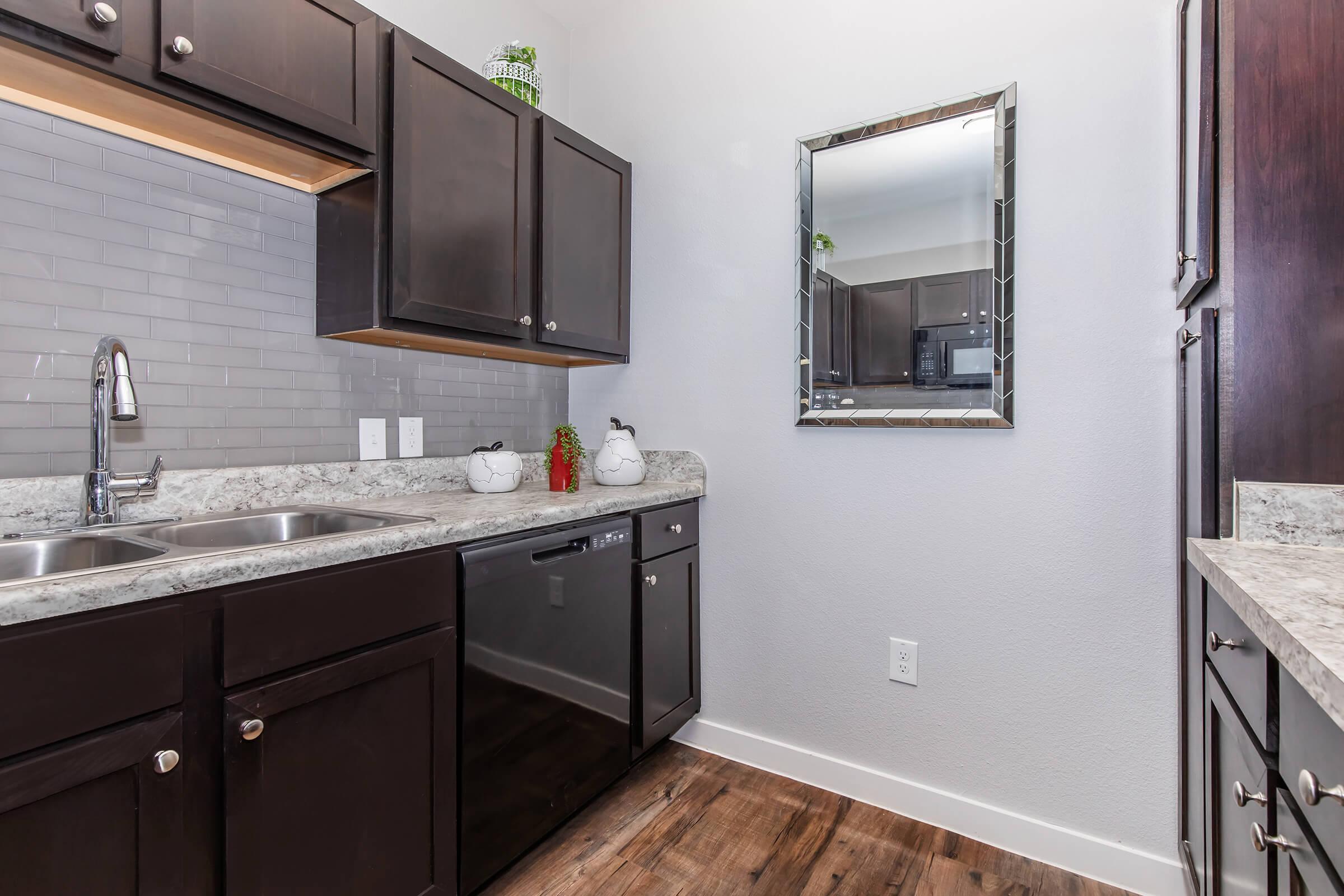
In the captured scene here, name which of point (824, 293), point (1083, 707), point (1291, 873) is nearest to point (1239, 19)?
point (824, 293)

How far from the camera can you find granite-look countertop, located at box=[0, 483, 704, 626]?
2.64 feet

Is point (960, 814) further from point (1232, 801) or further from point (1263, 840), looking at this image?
point (1263, 840)

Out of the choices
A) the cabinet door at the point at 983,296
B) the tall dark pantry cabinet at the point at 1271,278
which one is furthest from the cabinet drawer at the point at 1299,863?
the cabinet door at the point at 983,296

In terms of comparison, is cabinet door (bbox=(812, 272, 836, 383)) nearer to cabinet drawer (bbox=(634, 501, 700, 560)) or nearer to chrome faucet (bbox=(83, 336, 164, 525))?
cabinet drawer (bbox=(634, 501, 700, 560))

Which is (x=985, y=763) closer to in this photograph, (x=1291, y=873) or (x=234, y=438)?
(x=1291, y=873)

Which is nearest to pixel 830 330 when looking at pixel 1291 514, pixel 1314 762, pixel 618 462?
pixel 618 462

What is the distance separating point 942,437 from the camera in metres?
1.78

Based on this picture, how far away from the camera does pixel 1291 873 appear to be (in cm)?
69

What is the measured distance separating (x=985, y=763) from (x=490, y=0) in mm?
2796

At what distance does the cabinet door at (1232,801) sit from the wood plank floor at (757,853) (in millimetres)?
572

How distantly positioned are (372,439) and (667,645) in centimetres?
106

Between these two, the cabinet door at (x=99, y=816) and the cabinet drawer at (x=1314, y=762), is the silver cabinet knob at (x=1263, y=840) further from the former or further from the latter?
the cabinet door at (x=99, y=816)

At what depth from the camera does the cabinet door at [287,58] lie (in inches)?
46.4

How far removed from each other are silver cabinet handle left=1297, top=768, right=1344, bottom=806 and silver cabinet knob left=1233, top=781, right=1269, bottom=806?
0.64 ft
